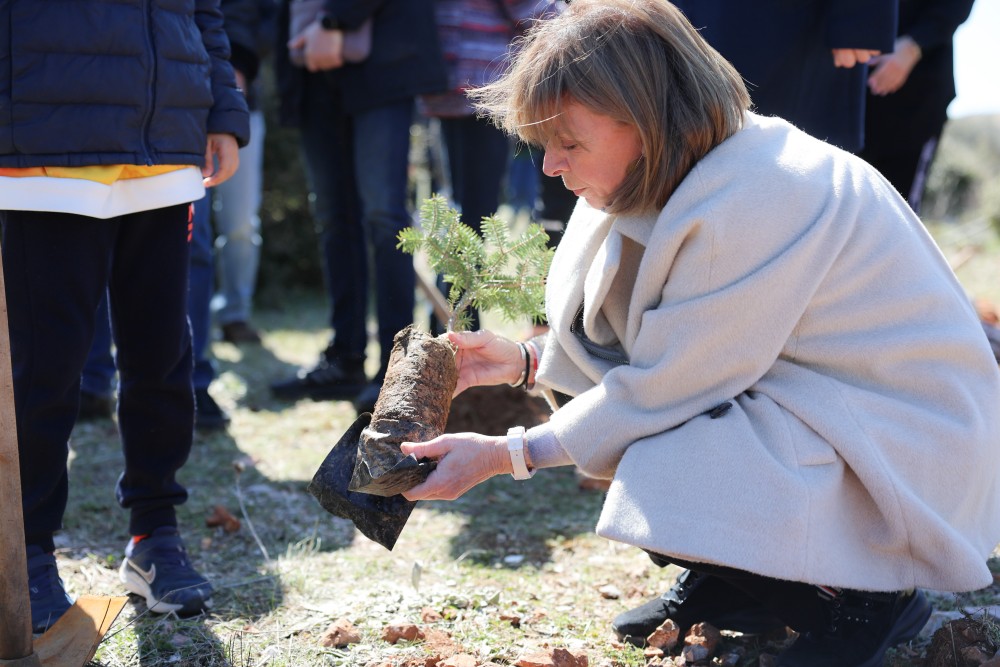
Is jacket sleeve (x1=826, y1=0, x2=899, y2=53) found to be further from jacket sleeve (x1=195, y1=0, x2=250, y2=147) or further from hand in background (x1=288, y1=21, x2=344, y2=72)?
hand in background (x1=288, y1=21, x2=344, y2=72)

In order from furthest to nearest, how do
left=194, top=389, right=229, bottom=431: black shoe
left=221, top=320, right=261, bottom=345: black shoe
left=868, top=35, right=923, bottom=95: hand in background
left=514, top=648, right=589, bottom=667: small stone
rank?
left=221, top=320, right=261, bottom=345: black shoe < left=194, top=389, right=229, bottom=431: black shoe < left=868, top=35, right=923, bottom=95: hand in background < left=514, top=648, right=589, bottom=667: small stone

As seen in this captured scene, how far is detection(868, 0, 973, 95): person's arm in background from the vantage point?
3551 mm

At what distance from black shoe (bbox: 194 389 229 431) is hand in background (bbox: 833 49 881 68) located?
273 centimetres

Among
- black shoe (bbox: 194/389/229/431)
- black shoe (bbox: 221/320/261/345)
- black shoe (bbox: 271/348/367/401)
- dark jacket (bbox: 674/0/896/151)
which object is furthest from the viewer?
black shoe (bbox: 221/320/261/345)

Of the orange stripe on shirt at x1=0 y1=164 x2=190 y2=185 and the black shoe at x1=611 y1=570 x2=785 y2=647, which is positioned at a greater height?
the orange stripe on shirt at x1=0 y1=164 x2=190 y2=185

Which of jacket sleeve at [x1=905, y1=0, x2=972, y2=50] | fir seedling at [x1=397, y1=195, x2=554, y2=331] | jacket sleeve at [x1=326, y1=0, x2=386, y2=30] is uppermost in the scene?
jacket sleeve at [x1=326, y1=0, x2=386, y2=30]

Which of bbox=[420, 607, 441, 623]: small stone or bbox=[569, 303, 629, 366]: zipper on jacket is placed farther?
bbox=[420, 607, 441, 623]: small stone

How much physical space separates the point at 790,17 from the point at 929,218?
1258 cm

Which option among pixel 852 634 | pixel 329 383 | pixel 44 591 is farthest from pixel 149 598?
pixel 329 383

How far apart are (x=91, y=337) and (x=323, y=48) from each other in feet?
6.90

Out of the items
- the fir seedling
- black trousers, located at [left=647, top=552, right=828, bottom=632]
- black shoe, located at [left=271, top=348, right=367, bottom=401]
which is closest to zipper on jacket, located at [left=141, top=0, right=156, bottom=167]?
the fir seedling

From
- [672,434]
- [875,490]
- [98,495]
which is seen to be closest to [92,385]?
[98,495]

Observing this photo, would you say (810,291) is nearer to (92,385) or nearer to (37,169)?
(37,169)

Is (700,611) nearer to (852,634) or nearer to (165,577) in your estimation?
(852,634)
